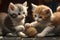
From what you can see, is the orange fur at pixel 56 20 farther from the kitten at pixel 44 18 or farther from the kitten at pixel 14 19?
the kitten at pixel 14 19

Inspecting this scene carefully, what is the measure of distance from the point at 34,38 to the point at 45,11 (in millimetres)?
137

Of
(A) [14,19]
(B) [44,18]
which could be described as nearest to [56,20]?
(B) [44,18]

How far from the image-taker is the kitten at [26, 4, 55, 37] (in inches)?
37.3

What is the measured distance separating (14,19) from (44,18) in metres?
0.15

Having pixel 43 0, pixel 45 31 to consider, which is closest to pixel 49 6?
pixel 43 0

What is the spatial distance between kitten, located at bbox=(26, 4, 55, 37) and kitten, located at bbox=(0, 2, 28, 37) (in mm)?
64

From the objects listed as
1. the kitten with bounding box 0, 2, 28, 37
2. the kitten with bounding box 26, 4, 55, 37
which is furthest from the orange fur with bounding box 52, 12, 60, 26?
the kitten with bounding box 0, 2, 28, 37

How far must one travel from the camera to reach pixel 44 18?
95 centimetres

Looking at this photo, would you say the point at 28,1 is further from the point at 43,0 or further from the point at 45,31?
the point at 45,31

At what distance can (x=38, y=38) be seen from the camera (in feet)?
3.04

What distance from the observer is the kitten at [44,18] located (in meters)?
0.95

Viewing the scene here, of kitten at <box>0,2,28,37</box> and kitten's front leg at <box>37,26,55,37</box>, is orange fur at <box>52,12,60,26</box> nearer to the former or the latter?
kitten's front leg at <box>37,26,55,37</box>

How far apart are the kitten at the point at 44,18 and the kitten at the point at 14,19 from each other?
64 mm

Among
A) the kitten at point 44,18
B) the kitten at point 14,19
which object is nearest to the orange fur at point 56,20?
the kitten at point 44,18
